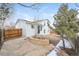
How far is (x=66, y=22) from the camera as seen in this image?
92cm

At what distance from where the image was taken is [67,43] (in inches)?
36.1

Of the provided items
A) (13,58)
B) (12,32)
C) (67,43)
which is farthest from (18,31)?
(67,43)

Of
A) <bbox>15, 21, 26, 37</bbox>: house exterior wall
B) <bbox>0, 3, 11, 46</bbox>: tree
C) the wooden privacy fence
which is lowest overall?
the wooden privacy fence

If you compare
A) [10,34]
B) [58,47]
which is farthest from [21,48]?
[58,47]

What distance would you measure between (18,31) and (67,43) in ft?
0.91

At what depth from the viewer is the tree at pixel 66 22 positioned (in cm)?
91

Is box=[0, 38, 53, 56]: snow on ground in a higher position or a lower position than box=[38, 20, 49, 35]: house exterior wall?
lower

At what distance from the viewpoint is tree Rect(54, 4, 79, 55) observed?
913 mm

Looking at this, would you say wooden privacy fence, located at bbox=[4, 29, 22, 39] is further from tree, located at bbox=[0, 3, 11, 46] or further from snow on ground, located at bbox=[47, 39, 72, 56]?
snow on ground, located at bbox=[47, 39, 72, 56]

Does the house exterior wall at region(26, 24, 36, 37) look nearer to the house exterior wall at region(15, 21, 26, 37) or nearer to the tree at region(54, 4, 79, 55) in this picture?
the house exterior wall at region(15, 21, 26, 37)

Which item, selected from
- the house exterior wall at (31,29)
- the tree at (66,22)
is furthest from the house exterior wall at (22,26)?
the tree at (66,22)

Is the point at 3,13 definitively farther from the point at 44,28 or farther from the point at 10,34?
the point at 44,28

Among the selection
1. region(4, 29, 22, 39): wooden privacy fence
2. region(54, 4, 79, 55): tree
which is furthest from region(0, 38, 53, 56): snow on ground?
region(54, 4, 79, 55): tree

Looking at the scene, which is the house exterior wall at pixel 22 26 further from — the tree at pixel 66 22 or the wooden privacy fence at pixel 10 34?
the tree at pixel 66 22
